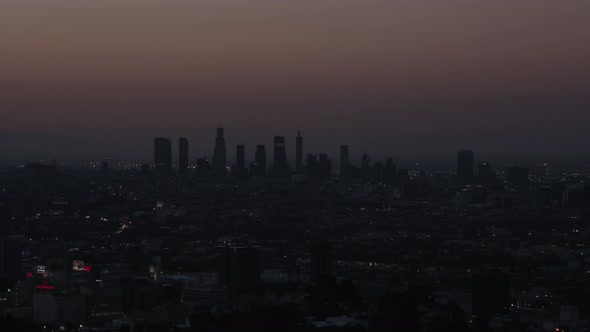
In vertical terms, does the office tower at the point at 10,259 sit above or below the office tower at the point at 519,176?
below

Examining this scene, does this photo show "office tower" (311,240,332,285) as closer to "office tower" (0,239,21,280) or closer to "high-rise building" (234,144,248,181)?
"office tower" (0,239,21,280)

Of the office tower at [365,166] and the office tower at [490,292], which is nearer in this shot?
the office tower at [490,292]

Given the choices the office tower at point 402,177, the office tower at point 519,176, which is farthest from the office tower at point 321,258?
the office tower at point 402,177

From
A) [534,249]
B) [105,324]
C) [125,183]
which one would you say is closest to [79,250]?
[534,249]

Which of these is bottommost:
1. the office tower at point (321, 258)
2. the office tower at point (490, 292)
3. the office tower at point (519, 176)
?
the office tower at point (490, 292)

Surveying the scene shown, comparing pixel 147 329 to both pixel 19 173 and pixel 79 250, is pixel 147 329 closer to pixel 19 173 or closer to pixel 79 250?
pixel 79 250

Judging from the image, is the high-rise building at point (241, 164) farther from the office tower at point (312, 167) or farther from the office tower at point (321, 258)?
the office tower at point (321, 258)

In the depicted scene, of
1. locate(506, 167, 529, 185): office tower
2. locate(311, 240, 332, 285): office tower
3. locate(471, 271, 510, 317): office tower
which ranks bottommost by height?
locate(471, 271, 510, 317): office tower

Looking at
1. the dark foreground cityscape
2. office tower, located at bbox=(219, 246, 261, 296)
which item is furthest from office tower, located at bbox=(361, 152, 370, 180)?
office tower, located at bbox=(219, 246, 261, 296)
